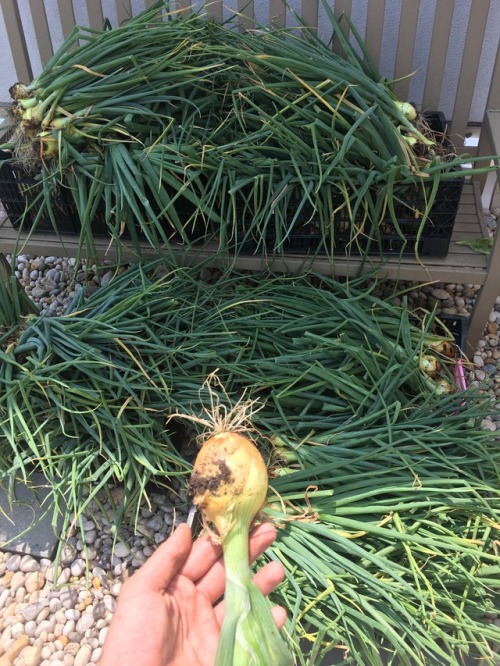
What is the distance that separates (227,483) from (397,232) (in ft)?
3.34

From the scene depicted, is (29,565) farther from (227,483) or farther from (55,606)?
(227,483)

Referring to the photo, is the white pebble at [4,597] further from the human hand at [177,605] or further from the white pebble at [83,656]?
the human hand at [177,605]

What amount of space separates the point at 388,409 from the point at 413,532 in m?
0.31

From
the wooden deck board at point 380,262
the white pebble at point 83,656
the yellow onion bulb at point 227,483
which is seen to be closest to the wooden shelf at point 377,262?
the wooden deck board at point 380,262

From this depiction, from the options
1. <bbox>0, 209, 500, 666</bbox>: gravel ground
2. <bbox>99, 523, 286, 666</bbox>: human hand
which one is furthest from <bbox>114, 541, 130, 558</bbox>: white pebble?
<bbox>99, 523, 286, 666</bbox>: human hand

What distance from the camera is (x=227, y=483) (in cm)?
130

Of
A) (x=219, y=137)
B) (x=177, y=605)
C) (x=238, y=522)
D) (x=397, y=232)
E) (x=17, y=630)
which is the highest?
(x=219, y=137)

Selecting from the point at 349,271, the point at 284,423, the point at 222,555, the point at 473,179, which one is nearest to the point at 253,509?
the point at 222,555

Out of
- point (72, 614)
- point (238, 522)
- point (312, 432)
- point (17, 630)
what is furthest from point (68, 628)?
point (312, 432)

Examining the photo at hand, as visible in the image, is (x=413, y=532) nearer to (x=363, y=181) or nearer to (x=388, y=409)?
(x=388, y=409)

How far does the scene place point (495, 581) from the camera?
4.41 ft

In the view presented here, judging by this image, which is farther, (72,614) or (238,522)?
(72,614)

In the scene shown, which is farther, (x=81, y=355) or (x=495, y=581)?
(x=81, y=355)

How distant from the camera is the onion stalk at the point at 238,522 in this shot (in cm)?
118
